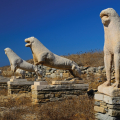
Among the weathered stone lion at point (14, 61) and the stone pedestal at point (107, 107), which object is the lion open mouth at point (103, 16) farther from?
the weathered stone lion at point (14, 61)

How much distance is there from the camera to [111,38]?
11.0 feet

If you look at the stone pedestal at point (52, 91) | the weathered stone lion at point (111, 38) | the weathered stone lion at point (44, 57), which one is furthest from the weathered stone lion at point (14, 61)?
the weathered stone lion at point (111, 38)

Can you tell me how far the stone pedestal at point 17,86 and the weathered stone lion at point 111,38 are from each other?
20.9 feet

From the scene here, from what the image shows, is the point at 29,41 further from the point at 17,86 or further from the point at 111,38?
the point at 111,38

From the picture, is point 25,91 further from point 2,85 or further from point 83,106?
point 83,106

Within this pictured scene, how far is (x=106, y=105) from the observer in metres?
3.24

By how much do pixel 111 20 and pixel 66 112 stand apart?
2727 millimetres

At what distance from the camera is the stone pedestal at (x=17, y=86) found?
8.72 metres

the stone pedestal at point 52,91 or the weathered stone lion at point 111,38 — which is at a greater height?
the weathered stone lion at point 111,38

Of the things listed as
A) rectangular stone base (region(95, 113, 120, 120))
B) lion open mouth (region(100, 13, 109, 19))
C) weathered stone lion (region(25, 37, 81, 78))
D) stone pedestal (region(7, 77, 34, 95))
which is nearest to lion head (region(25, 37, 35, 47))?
weathered stone lion (region(25, 37, 81, 78))

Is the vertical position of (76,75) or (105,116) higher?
(76,75)

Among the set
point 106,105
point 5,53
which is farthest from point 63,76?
point 106,105

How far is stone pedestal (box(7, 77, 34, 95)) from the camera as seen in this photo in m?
8.72

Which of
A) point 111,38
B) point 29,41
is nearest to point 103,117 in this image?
point 111,38
